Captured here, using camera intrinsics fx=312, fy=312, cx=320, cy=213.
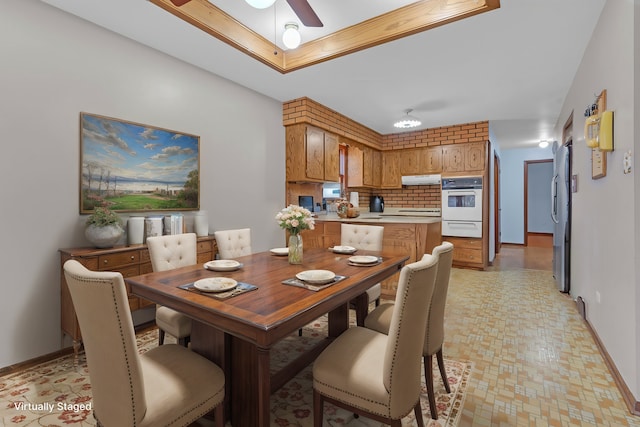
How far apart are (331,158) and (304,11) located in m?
2.96

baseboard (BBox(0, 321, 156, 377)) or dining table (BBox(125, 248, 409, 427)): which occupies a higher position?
dining table (BBox(125, 248, 409, 427))

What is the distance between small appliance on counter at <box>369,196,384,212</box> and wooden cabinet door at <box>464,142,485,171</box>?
1784 millimetres

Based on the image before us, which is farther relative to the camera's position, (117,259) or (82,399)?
(117,259)

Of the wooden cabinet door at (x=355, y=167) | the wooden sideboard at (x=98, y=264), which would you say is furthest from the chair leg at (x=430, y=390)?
the wooden cabinet door at (x=355, y=167)

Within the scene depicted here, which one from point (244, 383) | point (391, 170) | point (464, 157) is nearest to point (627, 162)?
point (244, 383)

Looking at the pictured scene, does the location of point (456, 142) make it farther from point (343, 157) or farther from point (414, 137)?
point (343, 157)

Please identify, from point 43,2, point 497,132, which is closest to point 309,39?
point 43,2

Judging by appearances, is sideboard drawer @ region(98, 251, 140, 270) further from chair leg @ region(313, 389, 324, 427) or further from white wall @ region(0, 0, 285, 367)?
chair leg @ region(313, 389, 324, 427)

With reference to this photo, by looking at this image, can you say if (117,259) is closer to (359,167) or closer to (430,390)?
(430,390)

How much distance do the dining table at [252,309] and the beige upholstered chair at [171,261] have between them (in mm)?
290

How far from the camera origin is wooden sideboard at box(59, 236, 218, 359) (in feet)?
7.35

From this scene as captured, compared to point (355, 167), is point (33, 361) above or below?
below

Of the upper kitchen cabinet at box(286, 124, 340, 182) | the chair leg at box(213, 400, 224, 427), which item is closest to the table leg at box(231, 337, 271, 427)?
the chair leg at box(213, 400, 224, 427)

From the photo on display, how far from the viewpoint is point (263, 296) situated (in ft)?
4.83
